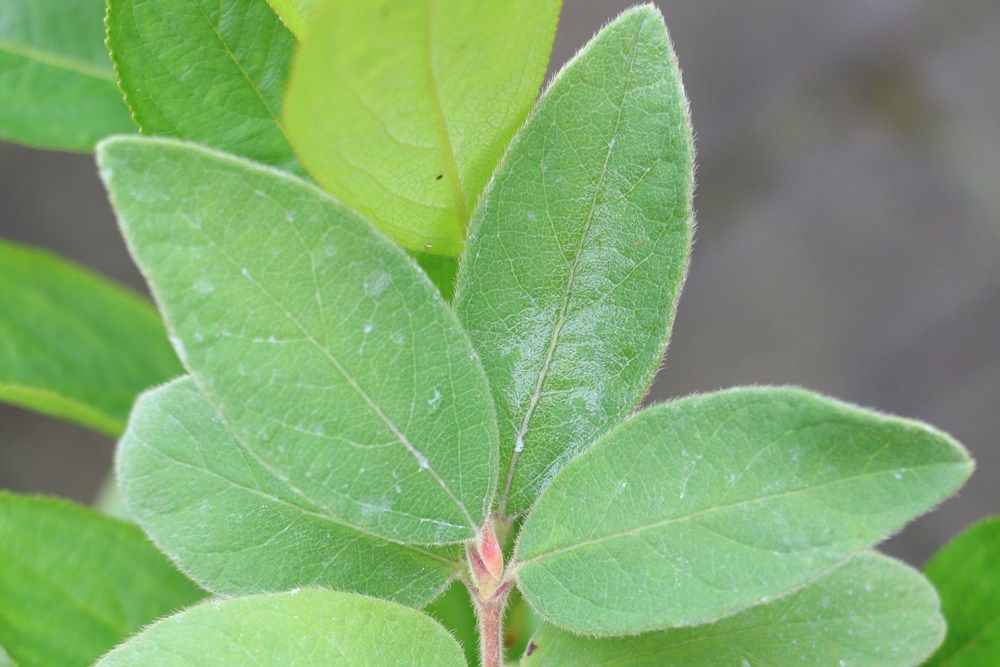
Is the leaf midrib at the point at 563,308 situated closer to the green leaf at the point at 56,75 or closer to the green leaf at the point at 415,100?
the green leaf at the point at 415,100

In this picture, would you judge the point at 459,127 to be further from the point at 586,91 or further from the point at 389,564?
the point at 389,564

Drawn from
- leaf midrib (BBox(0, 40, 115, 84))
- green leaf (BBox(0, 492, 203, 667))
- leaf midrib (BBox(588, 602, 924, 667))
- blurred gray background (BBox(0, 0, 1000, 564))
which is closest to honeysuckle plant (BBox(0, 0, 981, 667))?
leaf midrib (BBox(588, 602, 924, 667))

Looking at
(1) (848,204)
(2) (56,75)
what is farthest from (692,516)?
(1) (848,204)

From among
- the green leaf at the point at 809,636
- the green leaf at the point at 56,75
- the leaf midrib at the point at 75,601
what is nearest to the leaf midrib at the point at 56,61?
the green leaf at the point at 56,75

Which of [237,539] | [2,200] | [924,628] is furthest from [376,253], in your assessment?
[2,200]

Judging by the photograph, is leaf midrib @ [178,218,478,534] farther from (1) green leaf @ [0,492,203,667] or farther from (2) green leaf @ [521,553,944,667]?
(1) green leaf @ [0,492,203,667]

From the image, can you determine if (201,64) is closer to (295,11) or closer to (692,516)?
(295,11)
